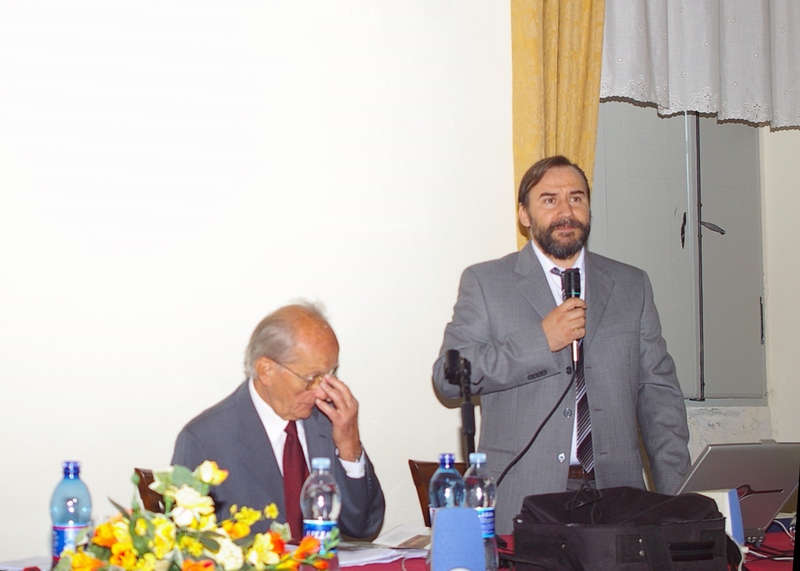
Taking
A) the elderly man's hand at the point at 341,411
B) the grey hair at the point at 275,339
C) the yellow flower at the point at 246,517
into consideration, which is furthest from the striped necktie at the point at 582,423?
the yellow flower at the point at 246,517

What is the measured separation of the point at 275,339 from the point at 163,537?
1458 millimetres

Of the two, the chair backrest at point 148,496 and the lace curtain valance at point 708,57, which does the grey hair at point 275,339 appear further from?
→ the lace curtain valance at point 708,57

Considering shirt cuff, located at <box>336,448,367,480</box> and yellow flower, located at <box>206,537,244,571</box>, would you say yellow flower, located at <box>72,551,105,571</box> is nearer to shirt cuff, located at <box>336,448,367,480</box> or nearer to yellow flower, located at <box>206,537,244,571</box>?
yellow flower, located at <box>206,537,244,571</box>

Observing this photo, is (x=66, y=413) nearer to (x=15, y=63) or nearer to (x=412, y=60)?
(x=15, y=63)

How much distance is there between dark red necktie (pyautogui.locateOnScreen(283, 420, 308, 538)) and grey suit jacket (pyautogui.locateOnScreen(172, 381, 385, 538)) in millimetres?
19

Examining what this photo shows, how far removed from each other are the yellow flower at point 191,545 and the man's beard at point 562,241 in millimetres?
2143

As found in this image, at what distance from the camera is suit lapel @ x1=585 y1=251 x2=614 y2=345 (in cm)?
300

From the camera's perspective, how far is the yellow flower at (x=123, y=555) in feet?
3.44

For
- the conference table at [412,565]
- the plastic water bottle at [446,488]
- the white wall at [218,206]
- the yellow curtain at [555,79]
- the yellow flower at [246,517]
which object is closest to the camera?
the yellow flower at [246,517]

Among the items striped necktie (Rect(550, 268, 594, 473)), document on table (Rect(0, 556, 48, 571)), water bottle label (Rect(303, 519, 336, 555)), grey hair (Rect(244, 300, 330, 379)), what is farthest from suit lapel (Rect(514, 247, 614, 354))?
document on table (Rect(0, 556, 48, 571))

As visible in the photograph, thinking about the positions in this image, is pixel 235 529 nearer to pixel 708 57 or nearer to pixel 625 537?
pixel 625 537

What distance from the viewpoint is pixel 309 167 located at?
333 cm

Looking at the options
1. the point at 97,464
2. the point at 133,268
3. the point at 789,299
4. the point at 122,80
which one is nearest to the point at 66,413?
the point at 97,464

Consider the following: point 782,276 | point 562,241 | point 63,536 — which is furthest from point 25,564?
point 782,276
